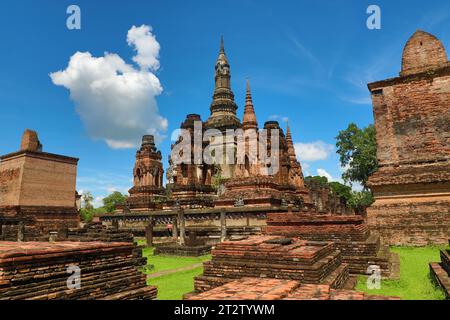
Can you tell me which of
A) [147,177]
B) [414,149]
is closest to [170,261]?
[414,149]

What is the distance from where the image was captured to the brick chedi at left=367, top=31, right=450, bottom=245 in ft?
37.3

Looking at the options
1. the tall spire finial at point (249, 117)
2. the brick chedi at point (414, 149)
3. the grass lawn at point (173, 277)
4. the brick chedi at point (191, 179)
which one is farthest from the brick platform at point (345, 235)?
the brick chedi at point (191, 179)

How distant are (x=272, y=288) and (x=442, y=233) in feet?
29.5

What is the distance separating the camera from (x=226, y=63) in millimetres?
44875

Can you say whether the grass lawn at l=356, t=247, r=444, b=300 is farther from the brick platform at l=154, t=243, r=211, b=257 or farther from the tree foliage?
the tree foliage

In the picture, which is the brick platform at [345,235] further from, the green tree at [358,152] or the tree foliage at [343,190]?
the tree foliage at [343,190]

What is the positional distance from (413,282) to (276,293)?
4493mm

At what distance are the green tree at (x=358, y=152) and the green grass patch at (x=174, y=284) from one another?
33.1 m

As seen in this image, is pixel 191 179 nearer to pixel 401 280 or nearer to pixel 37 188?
pixel 37 188

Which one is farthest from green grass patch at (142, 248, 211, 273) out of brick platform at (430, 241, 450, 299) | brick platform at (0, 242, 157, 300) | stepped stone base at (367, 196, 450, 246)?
brick platform at (430, 241, 450, 299)

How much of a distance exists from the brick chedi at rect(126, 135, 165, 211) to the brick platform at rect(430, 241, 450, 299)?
20723 millimetres

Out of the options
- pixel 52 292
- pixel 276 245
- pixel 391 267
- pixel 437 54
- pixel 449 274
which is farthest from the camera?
pixel 437 54
